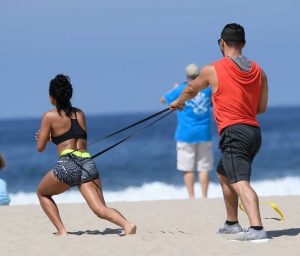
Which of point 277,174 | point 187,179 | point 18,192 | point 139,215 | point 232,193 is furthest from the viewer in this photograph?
point 277,174

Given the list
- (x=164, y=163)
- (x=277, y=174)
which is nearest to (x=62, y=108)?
(x=277, y=174)

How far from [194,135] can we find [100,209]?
4.51 m

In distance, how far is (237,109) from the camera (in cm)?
727

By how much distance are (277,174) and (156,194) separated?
28.5 feet

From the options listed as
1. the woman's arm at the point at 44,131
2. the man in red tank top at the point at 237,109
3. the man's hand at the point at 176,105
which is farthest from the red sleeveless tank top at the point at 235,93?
the woman's arm at the point at 44,131

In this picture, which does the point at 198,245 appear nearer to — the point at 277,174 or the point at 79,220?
the point at 79,220

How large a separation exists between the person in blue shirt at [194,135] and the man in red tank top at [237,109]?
4169 millimetres

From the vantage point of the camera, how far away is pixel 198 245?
7.21 meters

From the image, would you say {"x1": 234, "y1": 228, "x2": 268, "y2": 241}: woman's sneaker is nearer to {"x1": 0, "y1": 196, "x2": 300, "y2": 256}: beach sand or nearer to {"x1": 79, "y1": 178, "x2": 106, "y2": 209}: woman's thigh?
{"x1": 0, "y1": 196, "x2": 300, "y2": 256}: beach sand

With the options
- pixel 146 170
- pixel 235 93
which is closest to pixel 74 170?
pixel 235 93

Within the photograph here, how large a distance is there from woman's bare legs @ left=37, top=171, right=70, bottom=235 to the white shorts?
4389 mm

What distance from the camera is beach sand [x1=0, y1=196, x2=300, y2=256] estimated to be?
7062 millimetres

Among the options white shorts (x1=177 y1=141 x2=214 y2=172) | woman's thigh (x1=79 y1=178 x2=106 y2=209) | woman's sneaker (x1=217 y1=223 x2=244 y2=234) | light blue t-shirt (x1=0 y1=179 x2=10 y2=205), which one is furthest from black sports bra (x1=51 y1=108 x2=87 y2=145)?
white shorts (x1=177 y1=141 x2=214 y2=172)

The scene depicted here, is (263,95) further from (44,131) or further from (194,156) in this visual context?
(194,156)
